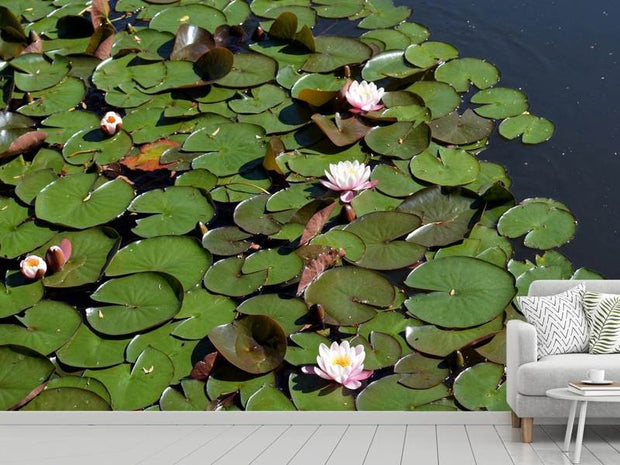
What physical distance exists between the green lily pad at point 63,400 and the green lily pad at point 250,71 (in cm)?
191

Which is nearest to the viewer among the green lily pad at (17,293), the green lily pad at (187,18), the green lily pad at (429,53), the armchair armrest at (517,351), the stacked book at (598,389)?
the stacked book at (598,389)

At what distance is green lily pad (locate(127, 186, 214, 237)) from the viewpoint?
11.0 ft

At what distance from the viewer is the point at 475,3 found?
15.7 ft

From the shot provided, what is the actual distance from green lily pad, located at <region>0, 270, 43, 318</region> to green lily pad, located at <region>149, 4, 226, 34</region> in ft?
6.48

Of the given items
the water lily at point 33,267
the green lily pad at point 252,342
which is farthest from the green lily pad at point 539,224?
the water lily at point 33,267

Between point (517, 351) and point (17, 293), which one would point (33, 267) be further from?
point (517, 351)

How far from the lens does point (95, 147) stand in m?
3.89

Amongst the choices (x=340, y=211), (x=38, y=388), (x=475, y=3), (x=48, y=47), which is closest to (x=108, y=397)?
(x=38, y=388)

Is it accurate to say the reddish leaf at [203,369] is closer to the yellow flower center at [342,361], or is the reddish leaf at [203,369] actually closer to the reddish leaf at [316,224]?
the yellow flower center at [342,361]

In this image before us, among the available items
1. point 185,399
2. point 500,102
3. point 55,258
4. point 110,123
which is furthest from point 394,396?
point 110,123

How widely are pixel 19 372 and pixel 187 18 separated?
255cm

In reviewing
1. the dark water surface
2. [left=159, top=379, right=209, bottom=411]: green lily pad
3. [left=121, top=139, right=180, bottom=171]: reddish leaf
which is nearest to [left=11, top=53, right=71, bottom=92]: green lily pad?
[left=121, top=139, right=180, bottom=171]: reddish leaf

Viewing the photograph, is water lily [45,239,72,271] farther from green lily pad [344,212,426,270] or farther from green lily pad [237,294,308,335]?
green lily pad [344,212,426,270]

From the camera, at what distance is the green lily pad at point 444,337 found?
2.85 meters
